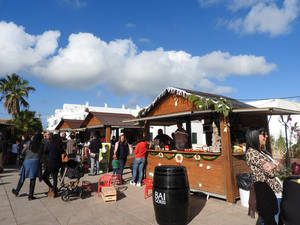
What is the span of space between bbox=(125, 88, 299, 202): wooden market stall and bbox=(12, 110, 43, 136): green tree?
15.0m

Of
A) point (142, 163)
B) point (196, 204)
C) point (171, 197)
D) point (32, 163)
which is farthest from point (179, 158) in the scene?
point (32, 163)

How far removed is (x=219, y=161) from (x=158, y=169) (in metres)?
2.24

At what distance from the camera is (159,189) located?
406cm

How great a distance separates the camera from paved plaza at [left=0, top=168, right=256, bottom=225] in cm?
431

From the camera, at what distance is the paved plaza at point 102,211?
14.1 feet

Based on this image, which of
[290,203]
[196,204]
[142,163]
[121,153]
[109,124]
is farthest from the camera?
[109,124]

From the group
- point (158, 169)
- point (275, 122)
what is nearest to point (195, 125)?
point (275, 122)

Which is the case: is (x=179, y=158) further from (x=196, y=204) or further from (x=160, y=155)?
(x=196, y=204)

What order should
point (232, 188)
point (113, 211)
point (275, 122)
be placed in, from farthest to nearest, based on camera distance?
point (275, 122)
point (232, 188)
point (113, 211)

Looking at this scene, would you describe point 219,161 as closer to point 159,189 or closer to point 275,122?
point 159,189

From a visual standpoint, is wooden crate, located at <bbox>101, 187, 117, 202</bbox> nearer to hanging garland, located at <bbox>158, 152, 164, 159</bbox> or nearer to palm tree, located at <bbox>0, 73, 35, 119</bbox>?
hanging garland, located at <bbox>158, 152, 164, 159</bbox>

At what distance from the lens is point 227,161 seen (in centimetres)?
546

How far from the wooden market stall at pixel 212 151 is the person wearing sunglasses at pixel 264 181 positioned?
240cm

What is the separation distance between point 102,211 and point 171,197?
197cm
